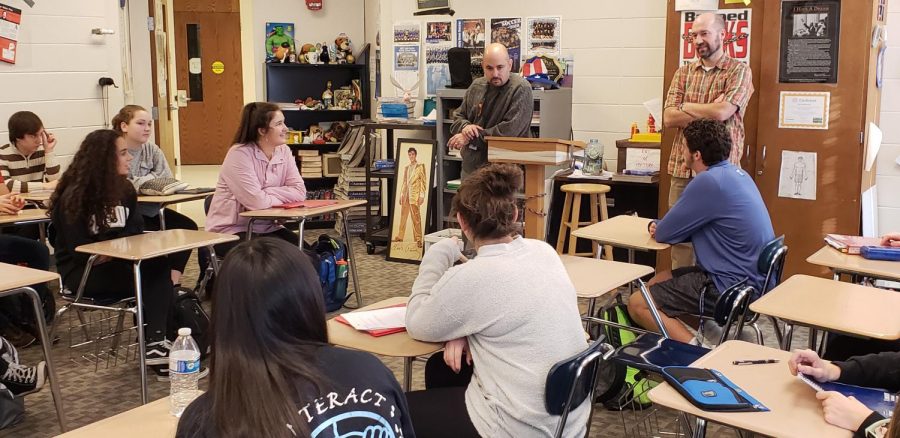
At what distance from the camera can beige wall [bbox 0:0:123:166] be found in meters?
6.54

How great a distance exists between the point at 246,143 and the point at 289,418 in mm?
3909

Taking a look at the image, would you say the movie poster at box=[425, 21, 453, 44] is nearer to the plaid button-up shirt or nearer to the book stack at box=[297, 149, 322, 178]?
the book stack at box=[297, 149, 322, 178]

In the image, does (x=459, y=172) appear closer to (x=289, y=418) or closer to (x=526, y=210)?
(x=526, y=210)

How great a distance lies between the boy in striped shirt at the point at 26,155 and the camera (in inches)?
223

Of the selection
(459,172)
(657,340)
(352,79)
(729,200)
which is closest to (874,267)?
(729,200)

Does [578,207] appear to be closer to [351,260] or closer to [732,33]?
[732,33]

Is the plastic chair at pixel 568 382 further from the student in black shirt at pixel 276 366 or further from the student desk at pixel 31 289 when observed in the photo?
the student desk at pixel 31 289

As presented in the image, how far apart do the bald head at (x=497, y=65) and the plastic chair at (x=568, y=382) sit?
3.86 m

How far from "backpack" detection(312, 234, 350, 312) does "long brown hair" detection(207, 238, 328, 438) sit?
379 centimetres

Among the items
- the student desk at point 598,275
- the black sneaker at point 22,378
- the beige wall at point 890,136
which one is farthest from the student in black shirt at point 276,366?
the beige wall at point 890,136

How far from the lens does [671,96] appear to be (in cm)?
559

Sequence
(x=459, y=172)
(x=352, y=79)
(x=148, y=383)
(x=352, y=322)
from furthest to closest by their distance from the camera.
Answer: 1. (x=352, y=79)
2. (x=459, y=172)
3. (x=148, y=383)
4. (x=352, y=322)

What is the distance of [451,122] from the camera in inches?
277

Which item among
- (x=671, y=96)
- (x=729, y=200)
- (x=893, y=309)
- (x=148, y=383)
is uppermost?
(x=671, y=96)
